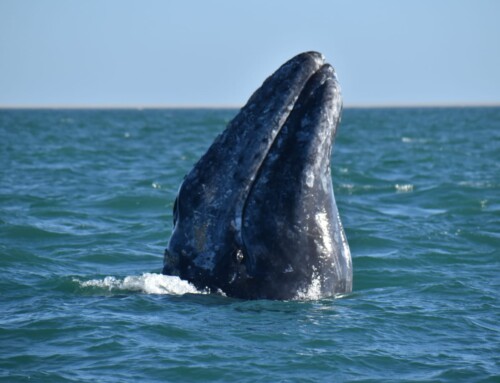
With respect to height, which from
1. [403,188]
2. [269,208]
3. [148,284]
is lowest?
[148,284]

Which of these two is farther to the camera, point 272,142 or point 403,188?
point 403,188

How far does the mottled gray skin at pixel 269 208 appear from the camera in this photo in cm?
837

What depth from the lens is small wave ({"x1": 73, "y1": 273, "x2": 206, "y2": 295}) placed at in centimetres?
877

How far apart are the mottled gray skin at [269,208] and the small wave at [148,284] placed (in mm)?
105

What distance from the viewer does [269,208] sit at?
8.37 m

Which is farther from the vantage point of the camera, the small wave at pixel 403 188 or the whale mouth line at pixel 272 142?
the small wave at pixel 403 188

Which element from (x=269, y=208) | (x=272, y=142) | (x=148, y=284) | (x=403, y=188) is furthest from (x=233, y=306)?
(x=403, y=188)

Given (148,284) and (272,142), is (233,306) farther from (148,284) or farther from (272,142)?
(272,142)

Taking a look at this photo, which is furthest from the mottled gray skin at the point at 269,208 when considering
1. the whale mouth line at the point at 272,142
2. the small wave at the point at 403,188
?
the small wave at the point at 403,188

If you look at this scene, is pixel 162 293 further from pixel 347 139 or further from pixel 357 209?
pixel 347 139

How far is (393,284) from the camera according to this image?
35.2ft

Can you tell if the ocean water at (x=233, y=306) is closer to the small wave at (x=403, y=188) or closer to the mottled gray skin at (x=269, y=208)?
the mottled gray skin at (x=269, y=208)

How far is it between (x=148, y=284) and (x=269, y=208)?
159cm

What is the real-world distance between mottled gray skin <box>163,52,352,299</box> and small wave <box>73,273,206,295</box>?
11 cm
